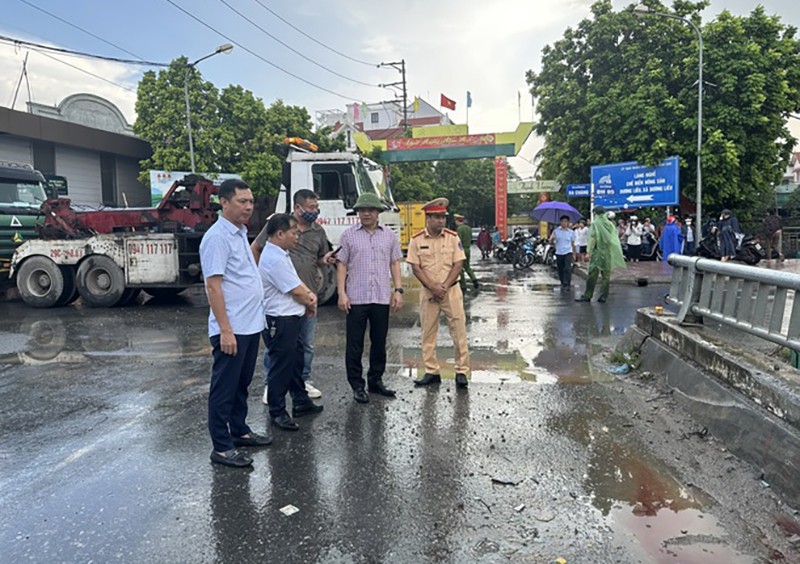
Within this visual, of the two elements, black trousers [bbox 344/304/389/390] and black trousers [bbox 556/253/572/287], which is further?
black trousers [bbox 556/253/572/287]

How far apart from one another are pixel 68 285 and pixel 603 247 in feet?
34.2

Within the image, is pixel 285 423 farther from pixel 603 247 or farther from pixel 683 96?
pixel 683 96

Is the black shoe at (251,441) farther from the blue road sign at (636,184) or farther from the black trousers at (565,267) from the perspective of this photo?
the blue road sign at (636,184)

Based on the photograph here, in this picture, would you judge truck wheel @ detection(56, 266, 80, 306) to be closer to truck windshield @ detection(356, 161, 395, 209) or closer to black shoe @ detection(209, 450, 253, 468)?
truck windshield @ detection(356, 161, 395, 209)

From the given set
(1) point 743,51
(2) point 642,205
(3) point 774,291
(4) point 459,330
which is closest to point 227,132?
(2) point 642,205

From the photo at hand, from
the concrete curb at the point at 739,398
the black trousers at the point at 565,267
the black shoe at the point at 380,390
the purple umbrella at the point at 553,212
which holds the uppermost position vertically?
the purple umbrella at the point at 553,212

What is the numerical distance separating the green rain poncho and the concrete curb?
5.23 m

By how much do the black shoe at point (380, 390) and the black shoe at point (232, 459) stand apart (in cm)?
Answer: 158

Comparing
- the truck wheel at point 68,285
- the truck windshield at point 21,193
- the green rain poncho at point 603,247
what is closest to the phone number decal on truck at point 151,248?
the truck wheel at point 68,285

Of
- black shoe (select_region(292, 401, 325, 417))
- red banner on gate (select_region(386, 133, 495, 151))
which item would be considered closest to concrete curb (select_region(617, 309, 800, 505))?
black shoe (select_region(292, 401, 325, 417))

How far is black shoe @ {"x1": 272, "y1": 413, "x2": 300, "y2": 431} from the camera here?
423 cm

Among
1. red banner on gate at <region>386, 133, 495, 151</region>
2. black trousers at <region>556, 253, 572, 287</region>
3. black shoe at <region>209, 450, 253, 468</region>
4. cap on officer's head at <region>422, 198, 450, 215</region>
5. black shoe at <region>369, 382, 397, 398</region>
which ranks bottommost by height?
black shoe at <region>209, 450, 253, 468</region>

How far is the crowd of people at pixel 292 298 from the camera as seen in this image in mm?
3605

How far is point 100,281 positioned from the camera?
37.3 ft
